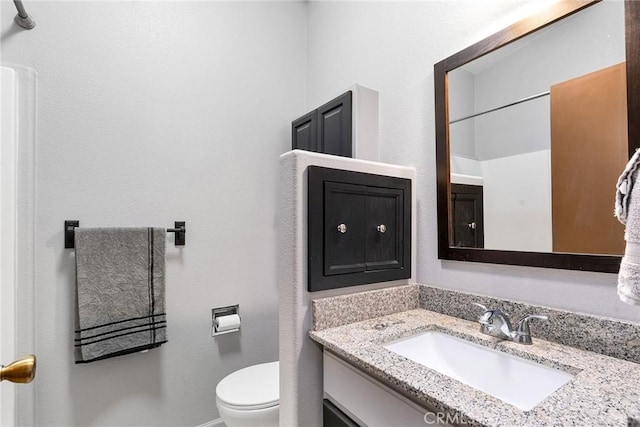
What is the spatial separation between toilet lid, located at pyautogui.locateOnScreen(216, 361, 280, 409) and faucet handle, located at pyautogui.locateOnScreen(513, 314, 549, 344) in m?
1.02

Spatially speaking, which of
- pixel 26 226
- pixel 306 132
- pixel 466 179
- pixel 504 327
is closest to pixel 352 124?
pixel 306 132

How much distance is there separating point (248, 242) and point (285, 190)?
92 cm

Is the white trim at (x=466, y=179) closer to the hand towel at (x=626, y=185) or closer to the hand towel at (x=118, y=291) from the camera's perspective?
the hand towel at (x=626, y=185)

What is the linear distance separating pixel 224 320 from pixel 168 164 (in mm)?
933

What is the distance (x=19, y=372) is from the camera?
0.66 m

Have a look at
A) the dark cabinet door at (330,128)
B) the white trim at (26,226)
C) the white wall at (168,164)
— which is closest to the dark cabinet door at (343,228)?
the dark cabinet door at (330,128)

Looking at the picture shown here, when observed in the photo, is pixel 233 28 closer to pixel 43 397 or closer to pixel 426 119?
pixel 426 119

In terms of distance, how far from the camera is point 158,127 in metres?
1.63

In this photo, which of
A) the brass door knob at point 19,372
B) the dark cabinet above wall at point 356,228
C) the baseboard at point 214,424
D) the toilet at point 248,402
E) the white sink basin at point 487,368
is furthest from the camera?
the baseboard at point 214,424

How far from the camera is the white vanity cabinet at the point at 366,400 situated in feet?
2.36

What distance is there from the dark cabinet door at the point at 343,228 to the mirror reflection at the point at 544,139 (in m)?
0.39

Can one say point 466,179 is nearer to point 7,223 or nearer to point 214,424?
point 7,223

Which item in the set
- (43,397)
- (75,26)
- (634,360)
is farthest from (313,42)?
(43,397)

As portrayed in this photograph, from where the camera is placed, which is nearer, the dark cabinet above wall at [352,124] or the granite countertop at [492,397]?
the granite countertop at [492,397]
